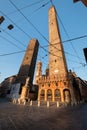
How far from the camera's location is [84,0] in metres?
4.89

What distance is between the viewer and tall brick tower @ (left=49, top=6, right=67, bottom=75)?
30.6m

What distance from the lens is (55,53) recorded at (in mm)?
33188

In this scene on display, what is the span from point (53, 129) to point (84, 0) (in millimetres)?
5812

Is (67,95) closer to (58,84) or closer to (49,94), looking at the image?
(58,84)

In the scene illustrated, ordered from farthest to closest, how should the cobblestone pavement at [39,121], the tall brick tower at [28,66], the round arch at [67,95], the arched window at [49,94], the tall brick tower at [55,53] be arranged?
the tall brick tower at [28,66]
the tall brick tower at [55,53]
the arched window at [49,94]
the round arch at [67,95]
the cobblestone pavement at [39,121]

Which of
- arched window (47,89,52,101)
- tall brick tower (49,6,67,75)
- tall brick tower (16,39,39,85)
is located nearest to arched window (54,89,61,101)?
arched window (47,89,52,101)

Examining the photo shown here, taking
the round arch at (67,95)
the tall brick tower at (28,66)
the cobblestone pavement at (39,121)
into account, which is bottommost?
the cobblestone pavement at (39,121)

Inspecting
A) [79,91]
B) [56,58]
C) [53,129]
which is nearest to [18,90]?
[56,58]

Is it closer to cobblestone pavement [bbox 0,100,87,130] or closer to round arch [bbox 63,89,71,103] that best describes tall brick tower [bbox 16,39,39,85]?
round arch [bbox 63,89,71,103]

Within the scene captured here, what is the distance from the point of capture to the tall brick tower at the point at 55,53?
3056cm

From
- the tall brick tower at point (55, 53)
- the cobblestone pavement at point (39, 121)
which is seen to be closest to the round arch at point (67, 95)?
the tall brick tower at point (55, 53)

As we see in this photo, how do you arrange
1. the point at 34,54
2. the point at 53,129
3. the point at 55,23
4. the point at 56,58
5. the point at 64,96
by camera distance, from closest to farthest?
the point at 53,129
the point at 64,96
the point at 56,58
the point at 55,23
the point at 34,54

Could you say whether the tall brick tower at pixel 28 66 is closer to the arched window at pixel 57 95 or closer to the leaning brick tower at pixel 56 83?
the leaning brick tower at pixel 56 83

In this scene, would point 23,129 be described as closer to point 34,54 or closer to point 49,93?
point 49,93
